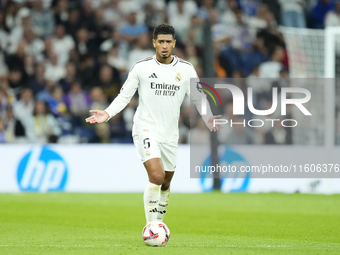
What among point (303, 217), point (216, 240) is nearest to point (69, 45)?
point (303, 217)

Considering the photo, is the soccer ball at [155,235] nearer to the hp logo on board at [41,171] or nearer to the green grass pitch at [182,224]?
the green grass pitch at [182,224]

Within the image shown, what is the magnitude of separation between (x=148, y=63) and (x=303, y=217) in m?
4.19

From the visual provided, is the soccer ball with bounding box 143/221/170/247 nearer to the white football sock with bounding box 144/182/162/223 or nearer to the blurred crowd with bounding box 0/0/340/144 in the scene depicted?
the white football sock with bounding box 144/182/162/223

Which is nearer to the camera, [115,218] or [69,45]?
[115,218]

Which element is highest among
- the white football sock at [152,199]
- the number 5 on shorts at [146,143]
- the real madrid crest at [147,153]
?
the number 5 on shorts at [146,143]

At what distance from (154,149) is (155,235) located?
0.94 m

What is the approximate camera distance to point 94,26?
16.4 m

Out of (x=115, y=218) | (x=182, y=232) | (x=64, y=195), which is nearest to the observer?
(x=182, y=232)

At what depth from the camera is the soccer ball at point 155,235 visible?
621 cm

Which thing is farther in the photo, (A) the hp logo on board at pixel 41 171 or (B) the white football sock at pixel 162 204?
(A) the hp logo on board at pixel 41 171

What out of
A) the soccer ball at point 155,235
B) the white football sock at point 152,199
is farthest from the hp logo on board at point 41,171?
the soccer ball at point 155,235

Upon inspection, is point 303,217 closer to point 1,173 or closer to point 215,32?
point 1,173

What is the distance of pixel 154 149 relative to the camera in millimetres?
6598

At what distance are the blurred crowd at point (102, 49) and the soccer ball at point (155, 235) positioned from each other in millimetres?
7850
